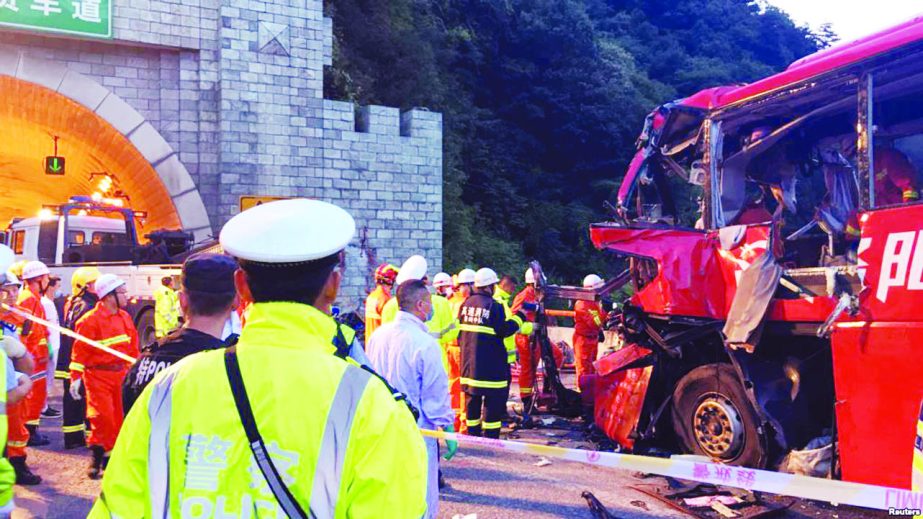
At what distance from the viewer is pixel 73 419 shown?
714 cm

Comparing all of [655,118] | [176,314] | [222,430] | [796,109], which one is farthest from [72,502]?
[796,109]

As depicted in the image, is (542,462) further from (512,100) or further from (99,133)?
(512,100)

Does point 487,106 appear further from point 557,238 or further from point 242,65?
point 242,65

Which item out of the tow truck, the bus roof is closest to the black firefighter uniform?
the bus roof

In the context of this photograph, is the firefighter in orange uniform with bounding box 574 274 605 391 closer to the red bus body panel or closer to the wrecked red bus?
the wrecked red bus

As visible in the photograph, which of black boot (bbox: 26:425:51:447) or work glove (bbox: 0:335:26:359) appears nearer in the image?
work glove (bbox: 0:335:26:359)

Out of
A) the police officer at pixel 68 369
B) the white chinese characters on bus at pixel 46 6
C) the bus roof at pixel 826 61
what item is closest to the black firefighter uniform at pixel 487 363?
the bus roof at pixel 826 61

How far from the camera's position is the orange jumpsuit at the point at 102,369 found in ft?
20.3

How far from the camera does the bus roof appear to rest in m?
4.41

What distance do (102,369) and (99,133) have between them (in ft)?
35.7

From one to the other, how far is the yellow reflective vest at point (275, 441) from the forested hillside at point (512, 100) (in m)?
17.5

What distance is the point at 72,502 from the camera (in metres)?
5.54

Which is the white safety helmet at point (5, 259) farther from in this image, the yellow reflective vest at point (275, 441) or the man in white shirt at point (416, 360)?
the yellow reflective vest at point (275, 441)

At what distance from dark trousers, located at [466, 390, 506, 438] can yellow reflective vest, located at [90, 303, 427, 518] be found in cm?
571
